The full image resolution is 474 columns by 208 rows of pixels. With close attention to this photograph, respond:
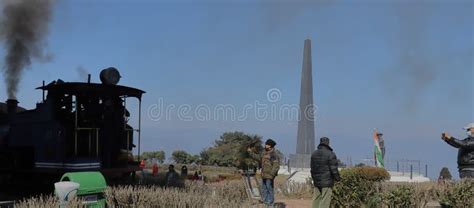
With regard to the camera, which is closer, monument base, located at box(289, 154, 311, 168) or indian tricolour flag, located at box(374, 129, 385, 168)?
indian tricolour flag, located at box(374, 129, 385, 168)

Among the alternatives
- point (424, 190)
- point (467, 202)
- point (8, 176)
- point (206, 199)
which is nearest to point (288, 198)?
point (424, 190)

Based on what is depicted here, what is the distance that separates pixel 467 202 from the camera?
9.62 m

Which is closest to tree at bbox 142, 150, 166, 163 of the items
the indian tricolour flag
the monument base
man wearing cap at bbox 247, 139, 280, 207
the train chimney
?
the monument base

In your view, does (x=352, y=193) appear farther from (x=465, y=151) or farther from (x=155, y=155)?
(x=155, y=155)

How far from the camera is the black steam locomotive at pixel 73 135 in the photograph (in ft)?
43.6

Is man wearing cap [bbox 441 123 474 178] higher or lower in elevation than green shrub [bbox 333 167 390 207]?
higher

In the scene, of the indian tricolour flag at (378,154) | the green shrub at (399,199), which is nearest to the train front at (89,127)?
the green shrub at (399,199)

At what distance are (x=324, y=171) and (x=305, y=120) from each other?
979 inches

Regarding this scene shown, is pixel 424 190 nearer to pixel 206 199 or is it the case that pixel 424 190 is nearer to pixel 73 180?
pixel 206 199

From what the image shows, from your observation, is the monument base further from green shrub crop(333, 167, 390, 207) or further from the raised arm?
green shrub crop(333, 167, 390, 207)

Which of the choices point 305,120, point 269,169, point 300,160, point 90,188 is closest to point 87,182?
point 90,188

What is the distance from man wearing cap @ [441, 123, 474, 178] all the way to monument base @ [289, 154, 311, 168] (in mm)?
21410

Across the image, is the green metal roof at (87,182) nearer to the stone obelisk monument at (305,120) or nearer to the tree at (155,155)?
the stone obelisk monument at (305,120)

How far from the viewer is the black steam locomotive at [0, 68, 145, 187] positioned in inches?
523
